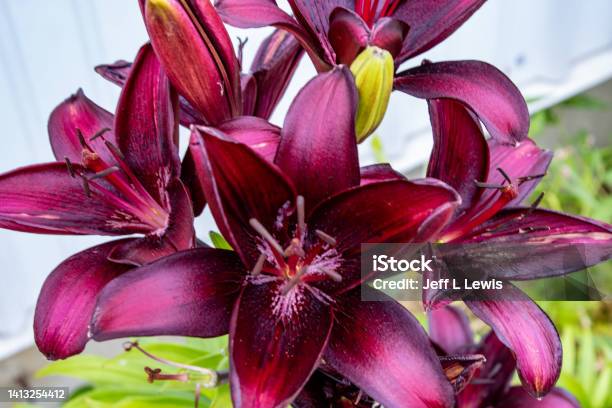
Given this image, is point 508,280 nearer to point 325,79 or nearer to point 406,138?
point 325,79

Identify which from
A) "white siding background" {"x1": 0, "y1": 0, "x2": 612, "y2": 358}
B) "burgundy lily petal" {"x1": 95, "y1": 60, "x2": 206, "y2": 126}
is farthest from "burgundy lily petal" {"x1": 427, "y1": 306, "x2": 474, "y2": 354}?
"white siding background" {"x1": 0, "y1": 0, "x2": 612, "y2": 358}

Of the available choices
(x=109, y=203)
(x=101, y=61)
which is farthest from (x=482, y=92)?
(x=101, y=61)

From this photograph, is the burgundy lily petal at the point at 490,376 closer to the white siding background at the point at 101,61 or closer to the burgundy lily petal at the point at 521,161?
the burgundy lily petal at the point at 521,161

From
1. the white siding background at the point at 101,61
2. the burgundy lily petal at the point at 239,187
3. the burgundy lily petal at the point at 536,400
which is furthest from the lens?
the white siding background at the point at 101,61

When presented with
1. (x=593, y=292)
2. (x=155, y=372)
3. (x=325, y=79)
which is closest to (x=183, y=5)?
(x=325, y=79)

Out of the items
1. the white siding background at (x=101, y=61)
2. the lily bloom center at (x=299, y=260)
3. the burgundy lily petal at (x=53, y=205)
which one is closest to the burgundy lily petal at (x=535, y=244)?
the lily bloom center at (x=299, y=260)

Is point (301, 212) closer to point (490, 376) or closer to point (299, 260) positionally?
point (299, 260)
